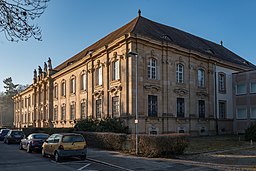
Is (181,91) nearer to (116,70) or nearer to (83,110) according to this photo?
(116,70)

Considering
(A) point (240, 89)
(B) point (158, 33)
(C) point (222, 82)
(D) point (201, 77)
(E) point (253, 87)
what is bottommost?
(A) point (240, 89)

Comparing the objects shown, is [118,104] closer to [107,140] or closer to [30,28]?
[107,140]

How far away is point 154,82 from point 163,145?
14.2 meters

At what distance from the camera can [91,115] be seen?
118ft

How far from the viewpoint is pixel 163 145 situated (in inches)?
663

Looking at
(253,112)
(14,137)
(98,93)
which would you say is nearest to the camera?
(14,137)

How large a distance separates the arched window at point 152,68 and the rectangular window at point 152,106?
2.14 metres

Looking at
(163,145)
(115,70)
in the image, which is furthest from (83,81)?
(163,145)

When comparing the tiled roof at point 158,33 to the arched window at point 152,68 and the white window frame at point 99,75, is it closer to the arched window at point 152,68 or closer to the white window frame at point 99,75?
the arched window at point 152,68

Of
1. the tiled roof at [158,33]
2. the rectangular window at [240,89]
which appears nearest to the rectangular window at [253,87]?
the rectangular window at [240,89]

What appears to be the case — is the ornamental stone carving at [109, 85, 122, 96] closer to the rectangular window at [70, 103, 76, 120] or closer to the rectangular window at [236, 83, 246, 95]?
the rectangular window at [70, 103, 76, 120]

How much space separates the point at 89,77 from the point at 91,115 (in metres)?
4.86

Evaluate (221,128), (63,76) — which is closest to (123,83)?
(221,128)

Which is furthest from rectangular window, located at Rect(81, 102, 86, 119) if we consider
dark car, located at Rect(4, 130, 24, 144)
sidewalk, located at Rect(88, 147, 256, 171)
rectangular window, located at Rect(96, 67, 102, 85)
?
sidewalk, located at Rect(88, 147, 256, 171)
